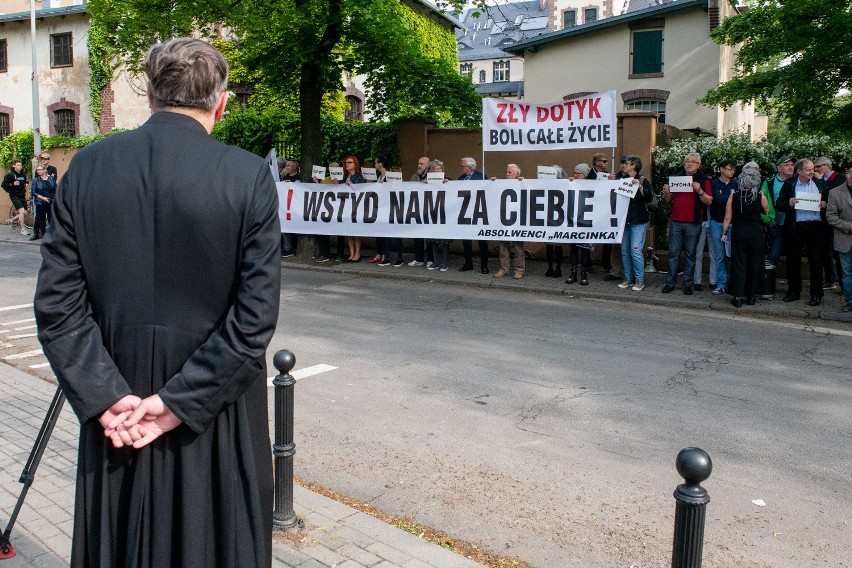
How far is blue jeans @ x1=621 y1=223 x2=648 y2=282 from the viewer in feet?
41.6

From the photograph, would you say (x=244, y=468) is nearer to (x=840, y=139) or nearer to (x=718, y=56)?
(x=840, y=139)

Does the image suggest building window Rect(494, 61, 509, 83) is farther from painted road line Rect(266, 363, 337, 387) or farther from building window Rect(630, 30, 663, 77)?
painted road line Rect(266, 363, 337, 387)

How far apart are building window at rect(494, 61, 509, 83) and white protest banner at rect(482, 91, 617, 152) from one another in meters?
67.4

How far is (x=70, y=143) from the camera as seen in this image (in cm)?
2764

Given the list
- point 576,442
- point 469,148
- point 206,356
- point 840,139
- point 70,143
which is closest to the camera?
point 206,356

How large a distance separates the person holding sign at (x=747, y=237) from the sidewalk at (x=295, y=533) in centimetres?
828

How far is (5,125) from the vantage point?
35094 mm

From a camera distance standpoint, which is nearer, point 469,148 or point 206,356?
point 206,356

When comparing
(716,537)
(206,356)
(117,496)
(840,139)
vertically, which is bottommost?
(716,537)

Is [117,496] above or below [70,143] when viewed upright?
below

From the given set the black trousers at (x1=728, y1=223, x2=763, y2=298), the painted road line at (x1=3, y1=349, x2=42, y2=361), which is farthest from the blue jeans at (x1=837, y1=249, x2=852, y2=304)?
the painted road line at (x1=3, y1=349, x2=42, y2=361)

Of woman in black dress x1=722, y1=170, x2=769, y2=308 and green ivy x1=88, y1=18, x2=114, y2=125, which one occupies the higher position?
green ivy x1=88, y1=18, x2=114, y2=125

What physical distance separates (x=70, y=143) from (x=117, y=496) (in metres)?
27.8

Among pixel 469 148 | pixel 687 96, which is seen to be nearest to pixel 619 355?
pixel 469 148
